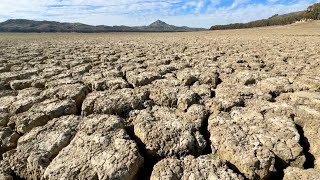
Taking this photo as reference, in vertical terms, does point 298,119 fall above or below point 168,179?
above

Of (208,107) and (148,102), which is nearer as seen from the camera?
(208,107)

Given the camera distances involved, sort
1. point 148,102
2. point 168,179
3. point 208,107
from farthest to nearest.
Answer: point 148,102, point 208,107, point 168,179

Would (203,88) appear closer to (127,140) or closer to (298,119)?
(298,119)

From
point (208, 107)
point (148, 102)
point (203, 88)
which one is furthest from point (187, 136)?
point (203, 88)

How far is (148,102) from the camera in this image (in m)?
3.81

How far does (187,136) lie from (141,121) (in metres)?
0.60

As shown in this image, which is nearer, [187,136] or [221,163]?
[221,163]

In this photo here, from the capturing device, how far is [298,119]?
309cm

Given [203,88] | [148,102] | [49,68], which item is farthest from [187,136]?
[49,68]

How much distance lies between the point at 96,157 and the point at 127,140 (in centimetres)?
→ 36

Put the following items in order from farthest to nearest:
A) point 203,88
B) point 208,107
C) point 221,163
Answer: point 203,88
point 208,107
point 221,163

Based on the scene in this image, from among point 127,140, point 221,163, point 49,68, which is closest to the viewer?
point 221,163

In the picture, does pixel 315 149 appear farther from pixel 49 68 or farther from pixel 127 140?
pixel 49 68

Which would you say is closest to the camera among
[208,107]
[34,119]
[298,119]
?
[298,119]
